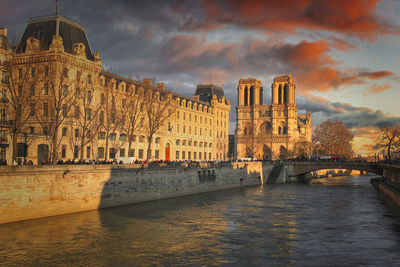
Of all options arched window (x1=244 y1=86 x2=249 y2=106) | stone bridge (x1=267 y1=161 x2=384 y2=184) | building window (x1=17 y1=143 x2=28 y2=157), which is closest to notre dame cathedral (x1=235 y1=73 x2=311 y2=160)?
arched window (x1=244 y1=86 x2=249 y2=106)

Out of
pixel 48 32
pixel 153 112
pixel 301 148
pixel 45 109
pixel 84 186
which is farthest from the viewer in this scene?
pixel 301 148

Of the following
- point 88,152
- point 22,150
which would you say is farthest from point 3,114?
point 88,152

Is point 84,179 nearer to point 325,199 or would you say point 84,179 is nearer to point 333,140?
point 325,199

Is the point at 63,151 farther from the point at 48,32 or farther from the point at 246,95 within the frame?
the point at 246,95

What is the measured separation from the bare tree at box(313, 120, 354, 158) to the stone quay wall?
8486cm

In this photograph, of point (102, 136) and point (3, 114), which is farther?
point (102, 136)

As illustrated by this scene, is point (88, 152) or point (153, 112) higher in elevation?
point (153, 112)

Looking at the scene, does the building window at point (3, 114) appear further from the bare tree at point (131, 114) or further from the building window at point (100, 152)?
the building window at point (100, 152)

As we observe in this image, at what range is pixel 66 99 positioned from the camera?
55.9 m

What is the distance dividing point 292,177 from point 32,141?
63.3 m

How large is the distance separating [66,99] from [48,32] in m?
15.2

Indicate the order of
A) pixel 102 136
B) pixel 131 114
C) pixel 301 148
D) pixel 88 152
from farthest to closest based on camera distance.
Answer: pixel 301 148, pixel 102 136, pixel 88 152, pixel 131 114

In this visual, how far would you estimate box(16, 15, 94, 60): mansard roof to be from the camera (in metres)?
64.0

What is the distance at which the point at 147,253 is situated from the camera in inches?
1082
